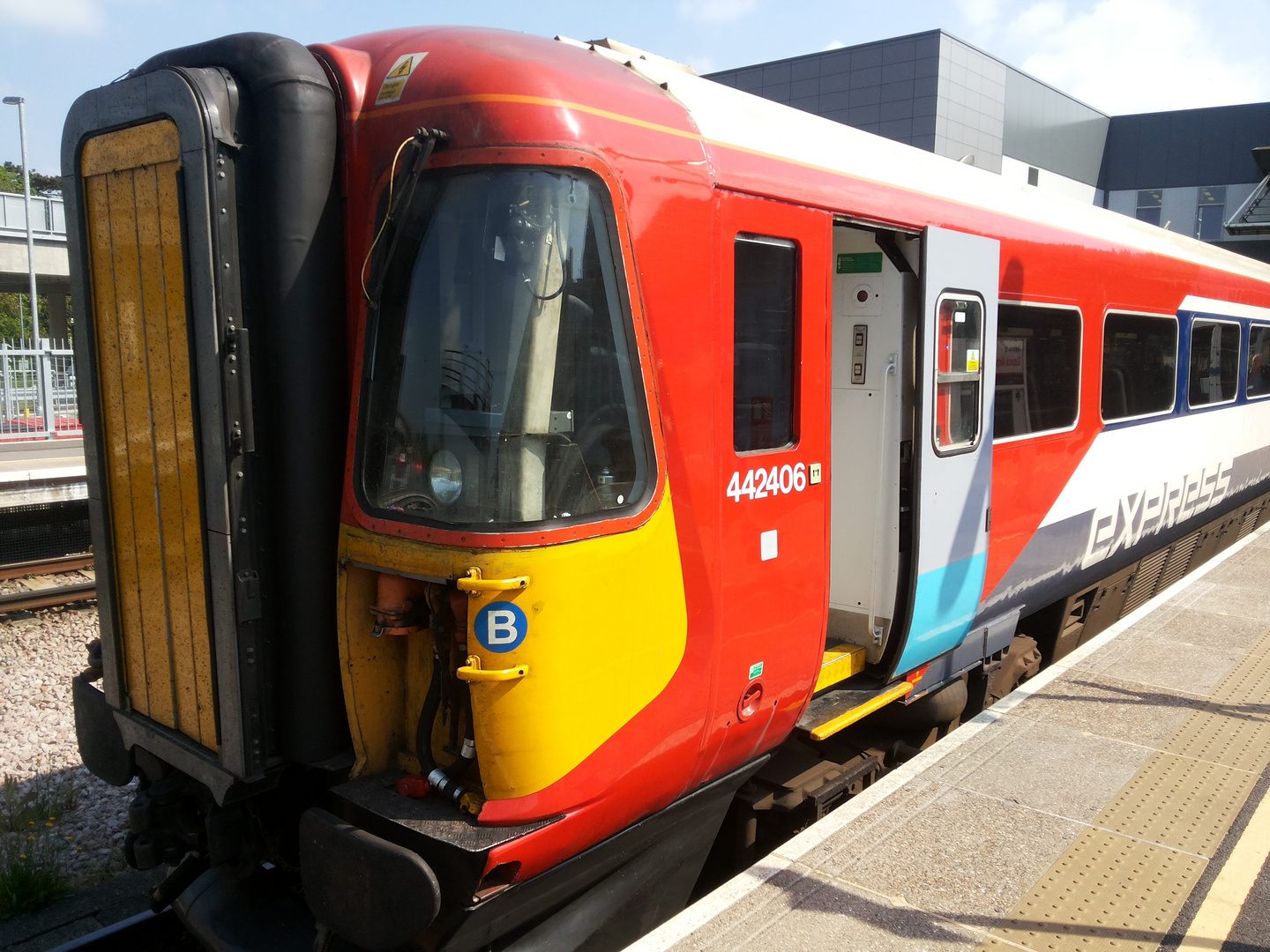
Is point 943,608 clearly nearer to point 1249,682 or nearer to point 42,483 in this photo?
point 1249,682

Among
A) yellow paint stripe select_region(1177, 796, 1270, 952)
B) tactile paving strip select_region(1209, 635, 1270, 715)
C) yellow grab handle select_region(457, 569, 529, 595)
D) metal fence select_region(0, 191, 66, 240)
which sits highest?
metal fence select_region(0, 191, 66, 240)

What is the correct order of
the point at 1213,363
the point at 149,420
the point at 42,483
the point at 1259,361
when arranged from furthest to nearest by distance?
the point at 42,483 < the point at 1259,361 < the point at 1213,363 < the point at 149,420

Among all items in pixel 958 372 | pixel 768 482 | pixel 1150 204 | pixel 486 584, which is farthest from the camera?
pixel 1150 204

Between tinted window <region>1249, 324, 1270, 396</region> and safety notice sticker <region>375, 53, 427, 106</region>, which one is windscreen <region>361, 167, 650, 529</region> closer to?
safety notice sticker <region>375, 53, 427, 106</region>

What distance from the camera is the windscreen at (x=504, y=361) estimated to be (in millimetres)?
2666

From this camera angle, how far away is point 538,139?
105 inches

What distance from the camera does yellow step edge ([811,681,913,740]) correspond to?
3.86 metres

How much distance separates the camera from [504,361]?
2662 millimetres

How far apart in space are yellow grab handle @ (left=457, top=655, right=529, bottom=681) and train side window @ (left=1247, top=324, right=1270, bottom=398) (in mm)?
9371

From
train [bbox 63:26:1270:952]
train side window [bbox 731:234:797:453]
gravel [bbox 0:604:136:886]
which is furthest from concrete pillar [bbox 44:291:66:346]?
train side window [bbox 731:234:797:453]

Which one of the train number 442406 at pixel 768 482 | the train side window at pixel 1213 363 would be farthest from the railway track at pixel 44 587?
the train side window at pixel 1213 363

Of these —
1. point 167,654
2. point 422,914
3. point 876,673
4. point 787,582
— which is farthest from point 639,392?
point 876,673

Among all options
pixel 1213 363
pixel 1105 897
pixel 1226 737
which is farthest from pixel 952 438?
pixel 1213 363

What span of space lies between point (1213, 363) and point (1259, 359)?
2.06 meters
